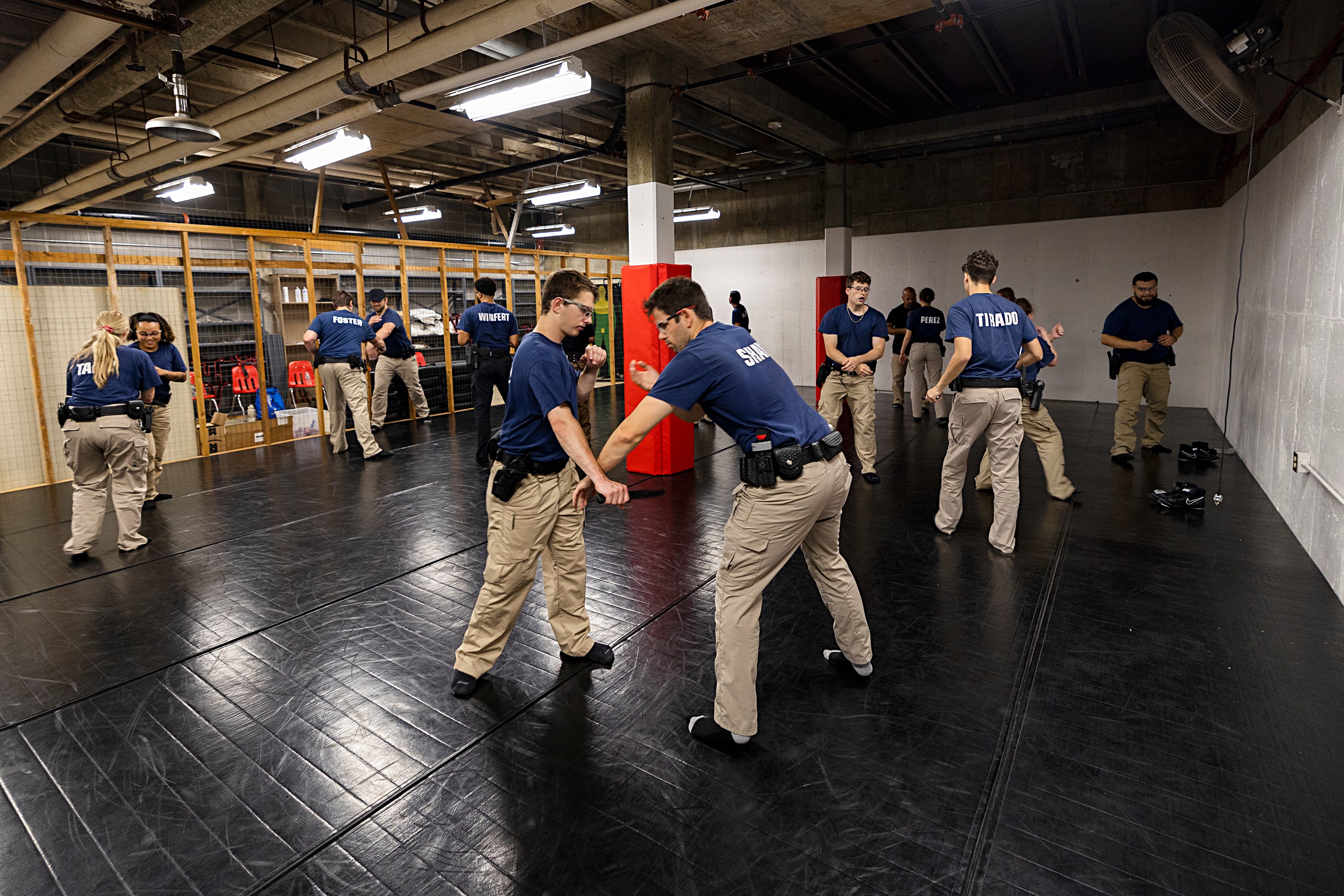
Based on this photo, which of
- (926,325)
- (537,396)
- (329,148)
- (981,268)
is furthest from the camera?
(926,325)

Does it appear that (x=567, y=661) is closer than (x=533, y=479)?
No

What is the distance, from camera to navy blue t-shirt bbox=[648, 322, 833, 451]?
2.60 metres

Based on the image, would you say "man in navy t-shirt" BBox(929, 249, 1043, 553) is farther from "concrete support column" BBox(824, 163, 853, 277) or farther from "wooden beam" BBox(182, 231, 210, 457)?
"wooden beam" BBox(182, 231, 210, 457)

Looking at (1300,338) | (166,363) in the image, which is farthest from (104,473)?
(1300,338)

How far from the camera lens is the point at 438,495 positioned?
6.70 meters

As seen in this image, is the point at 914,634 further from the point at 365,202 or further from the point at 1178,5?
the point at 365,202

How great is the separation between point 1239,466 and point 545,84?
747 cm

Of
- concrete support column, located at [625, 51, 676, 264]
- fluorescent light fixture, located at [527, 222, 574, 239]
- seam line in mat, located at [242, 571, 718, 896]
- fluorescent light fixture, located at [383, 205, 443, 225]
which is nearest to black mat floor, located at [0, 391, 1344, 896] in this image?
seam line in mat, located at [242, 571, 718, 896]

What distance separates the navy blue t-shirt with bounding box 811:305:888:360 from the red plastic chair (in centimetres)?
859

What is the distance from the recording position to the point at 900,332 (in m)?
11.1

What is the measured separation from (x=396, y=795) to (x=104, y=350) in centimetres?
437

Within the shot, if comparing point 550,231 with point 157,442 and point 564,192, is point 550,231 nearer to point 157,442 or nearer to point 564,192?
point 564,192

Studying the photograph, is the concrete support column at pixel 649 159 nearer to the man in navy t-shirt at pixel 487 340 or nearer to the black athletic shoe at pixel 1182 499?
the man in navy t-shirt at pixel 487 340

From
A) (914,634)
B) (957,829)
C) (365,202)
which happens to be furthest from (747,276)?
(957,829)
